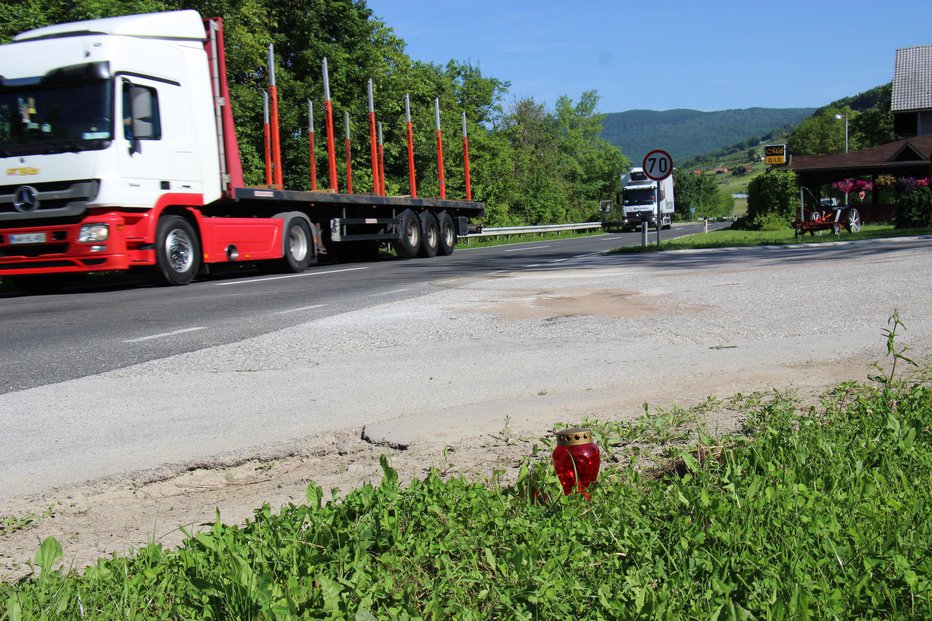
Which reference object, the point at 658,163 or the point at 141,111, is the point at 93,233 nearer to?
the point at 141,111

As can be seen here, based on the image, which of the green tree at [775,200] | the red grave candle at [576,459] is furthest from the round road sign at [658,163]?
the red grave candle at [576,459]

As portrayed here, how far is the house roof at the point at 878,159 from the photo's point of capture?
42.7 meters

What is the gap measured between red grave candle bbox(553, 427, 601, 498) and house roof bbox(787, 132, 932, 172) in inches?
1749

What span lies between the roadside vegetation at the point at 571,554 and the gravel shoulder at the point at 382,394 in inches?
19.3

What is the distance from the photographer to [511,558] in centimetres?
248

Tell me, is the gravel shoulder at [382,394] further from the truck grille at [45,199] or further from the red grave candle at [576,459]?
the truck grille at [45,199]

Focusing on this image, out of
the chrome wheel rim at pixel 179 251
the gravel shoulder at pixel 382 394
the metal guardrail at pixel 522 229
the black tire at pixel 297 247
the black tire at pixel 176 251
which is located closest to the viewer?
the gravel shoulder at pixel 382 394

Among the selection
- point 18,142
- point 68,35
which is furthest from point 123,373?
point 68,35

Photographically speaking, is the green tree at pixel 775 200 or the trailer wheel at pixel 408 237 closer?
the trailer wheel at pixel 408 237

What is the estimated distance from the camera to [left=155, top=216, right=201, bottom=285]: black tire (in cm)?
1332

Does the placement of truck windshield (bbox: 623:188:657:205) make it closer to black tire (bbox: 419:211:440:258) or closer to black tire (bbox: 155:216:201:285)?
black tire (bbox: 419:211:440:258)

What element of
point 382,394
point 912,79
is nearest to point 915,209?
point 382,394

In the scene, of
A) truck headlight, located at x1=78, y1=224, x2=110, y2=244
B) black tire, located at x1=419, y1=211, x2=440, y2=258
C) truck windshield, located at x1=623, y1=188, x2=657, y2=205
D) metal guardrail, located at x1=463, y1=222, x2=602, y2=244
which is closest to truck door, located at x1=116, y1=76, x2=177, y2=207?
truck headlight, located at x1=78, y1=224, x2=110, y2=244

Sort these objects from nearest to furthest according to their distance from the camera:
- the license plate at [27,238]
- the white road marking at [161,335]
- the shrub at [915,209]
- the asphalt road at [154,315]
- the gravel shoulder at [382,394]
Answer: the gravel shoulder at [382,394]
the asphalt road at [154,315]
the white road marking at [161,335]
the license plate at [27,238]
the shrub at [915,209]
